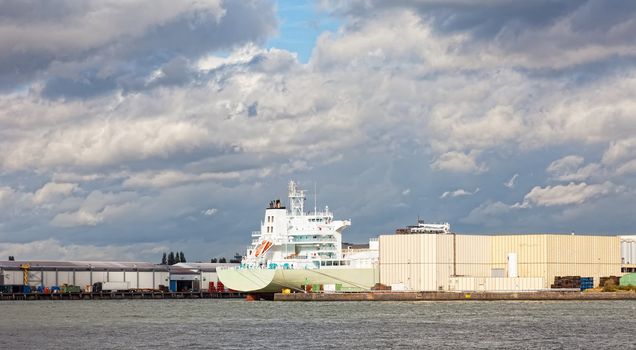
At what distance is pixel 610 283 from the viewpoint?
112 metres

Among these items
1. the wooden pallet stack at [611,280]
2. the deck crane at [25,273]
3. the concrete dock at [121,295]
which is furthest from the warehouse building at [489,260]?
the deck crane at [25,273]

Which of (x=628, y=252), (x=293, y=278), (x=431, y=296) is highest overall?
(x=628, y=252)

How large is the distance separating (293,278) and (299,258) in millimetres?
3399

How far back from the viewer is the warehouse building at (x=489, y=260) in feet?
347

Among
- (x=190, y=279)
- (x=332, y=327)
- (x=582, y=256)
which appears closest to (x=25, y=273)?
(x=190, y=279)

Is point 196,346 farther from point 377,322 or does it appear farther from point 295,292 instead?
point 295,292

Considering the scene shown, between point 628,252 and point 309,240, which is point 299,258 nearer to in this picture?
point 309,240

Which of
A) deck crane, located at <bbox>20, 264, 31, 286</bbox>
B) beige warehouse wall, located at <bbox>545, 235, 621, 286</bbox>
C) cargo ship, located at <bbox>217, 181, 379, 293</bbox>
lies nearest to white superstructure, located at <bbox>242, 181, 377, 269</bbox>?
cargo ship, located at <bbox>217, 181, 379, 293</bbox>

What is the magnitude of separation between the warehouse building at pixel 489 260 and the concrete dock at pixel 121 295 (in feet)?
120

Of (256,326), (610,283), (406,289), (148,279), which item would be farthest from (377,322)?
(148,279)

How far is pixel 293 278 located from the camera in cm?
10588

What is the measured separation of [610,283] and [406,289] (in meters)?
21.6

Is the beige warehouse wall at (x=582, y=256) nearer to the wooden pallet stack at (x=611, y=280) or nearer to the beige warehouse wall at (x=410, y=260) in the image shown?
the wooden pallet stack at (x=611, y=280)

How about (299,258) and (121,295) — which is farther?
(121,295)
